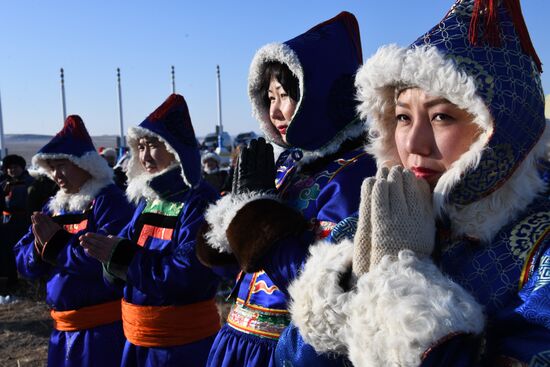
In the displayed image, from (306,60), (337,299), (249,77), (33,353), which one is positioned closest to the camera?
(337,299)

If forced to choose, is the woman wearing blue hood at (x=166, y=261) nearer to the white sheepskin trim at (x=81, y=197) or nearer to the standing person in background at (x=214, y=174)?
the white sheepskin trim at (x=81, y=197)

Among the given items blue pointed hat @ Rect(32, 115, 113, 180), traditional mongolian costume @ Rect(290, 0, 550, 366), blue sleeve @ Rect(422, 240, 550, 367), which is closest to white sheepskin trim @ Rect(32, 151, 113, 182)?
blue pointed hat @ Rect(32, 115, 113, 180)

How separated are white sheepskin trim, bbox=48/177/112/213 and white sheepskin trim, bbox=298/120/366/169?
2.32 meters

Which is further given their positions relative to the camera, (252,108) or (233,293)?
(252,108)

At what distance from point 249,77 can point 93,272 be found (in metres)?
1.72

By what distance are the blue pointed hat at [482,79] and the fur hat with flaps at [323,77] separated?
→ 531mm

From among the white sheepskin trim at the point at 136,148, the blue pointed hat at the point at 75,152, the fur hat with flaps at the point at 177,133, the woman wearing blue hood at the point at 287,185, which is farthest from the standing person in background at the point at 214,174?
the woman wearing blue hood at the point at 287,185

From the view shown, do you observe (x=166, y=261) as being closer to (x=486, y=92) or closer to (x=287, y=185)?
(x=287, y=185)

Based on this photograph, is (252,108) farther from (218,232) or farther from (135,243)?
(135,243)

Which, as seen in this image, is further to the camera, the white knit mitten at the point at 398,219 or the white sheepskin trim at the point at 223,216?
the white sheepskin trim at the point at 223,216

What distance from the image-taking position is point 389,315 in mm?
1043

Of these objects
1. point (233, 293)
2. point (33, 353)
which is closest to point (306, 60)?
point (233, 293)

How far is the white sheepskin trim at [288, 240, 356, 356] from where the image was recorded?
117 centimetres

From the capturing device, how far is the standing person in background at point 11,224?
7.57 meters
